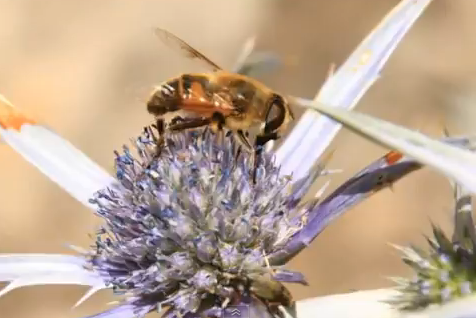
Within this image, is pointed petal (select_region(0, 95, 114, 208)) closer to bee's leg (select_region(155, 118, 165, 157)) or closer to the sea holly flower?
bee's leg (select_region(155, 118, 165, 157))

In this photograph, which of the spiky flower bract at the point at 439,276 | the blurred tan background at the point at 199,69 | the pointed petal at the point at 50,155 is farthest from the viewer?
the blurred tan background at the point at 199,69

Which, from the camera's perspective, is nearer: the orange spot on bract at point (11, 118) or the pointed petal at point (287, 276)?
the pointed petal at point (287, 276)

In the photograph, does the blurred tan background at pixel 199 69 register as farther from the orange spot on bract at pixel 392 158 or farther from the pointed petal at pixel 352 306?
the pointed petal at pixel 352 306

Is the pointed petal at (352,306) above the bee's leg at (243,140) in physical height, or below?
below

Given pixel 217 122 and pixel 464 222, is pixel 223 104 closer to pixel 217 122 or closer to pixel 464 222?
pixel 217 122

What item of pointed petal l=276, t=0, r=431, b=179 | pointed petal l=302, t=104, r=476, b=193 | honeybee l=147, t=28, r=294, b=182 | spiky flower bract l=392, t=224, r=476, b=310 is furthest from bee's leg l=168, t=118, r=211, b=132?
pointed petal l=302, t=104, r=476, b=193

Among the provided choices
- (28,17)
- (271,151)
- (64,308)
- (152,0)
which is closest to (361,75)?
(271,151)

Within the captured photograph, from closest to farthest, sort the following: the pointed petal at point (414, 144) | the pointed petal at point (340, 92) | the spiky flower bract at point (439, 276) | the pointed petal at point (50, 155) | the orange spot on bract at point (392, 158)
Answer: the pointed petal at point (414, 144) → the spiky flower bract at point (439, 276) → the orange spot on bract at point (392, 158) → the pointed petal at point (340, 92) → the pointed petal at point (50, 155)

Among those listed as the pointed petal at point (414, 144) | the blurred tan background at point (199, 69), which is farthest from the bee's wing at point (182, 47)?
the blurred tan background at point (199, 69)

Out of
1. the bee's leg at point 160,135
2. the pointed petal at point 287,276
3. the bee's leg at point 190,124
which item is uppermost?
the bee's leg at point 160,135
